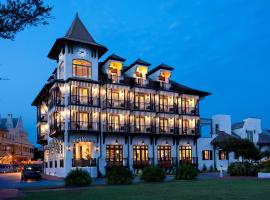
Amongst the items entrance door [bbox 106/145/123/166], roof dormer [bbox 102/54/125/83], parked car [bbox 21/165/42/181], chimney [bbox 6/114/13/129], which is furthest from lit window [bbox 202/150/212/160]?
chimney [bbox 6/114/13/129]

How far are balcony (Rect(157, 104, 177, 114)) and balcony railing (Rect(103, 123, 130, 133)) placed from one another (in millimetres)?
5908

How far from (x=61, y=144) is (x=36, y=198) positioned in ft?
83.8

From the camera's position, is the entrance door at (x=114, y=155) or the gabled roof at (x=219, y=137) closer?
the entrance door at (x=114, y=155)

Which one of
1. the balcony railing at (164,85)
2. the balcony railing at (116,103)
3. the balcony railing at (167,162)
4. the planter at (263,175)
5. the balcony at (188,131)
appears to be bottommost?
the balcony railing at (167,162)

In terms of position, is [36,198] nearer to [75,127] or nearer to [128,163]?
[75,127]

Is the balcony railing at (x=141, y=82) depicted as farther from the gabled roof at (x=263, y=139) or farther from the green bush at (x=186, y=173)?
the gabled roof at (x=263, y=139)

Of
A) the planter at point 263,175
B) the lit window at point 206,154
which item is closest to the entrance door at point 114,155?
the lit window at point 206,154

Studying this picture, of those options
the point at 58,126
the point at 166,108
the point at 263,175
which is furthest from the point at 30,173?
the point at 263,175

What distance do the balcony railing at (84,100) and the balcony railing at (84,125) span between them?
83.9 inches

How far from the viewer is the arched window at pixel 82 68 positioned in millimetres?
43312

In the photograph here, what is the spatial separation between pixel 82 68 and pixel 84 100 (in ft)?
12.3

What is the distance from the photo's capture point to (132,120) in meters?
47.4

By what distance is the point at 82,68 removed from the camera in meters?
44.0

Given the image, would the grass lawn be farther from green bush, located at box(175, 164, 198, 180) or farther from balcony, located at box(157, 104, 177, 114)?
balcony, located at box(157, 104, 177, 114)
